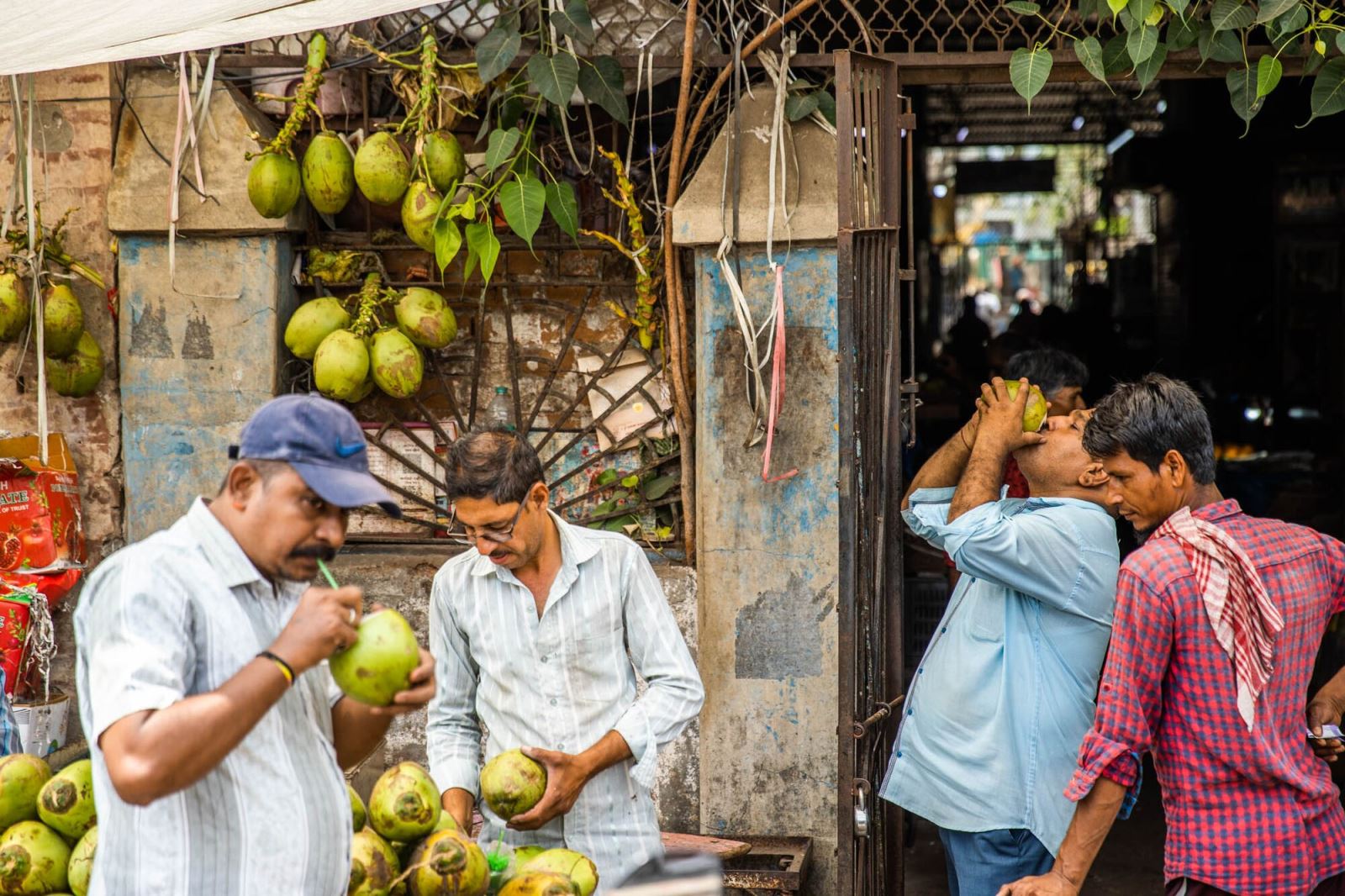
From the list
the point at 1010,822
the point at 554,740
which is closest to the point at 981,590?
the point at 1010,822

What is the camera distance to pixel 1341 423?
27.3 feet

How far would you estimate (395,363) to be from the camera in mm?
4324

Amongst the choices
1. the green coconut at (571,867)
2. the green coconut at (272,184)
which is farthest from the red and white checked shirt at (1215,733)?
the green coconut at (272,184)

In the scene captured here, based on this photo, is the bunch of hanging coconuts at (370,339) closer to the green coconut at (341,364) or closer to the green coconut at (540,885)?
the green coconut at (341,364)

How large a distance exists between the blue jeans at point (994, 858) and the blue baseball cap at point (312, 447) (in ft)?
6.98

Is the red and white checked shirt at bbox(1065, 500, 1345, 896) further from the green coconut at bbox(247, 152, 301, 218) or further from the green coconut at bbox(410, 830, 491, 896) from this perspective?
the green coconut at bbox(247, 152, 301, 218)

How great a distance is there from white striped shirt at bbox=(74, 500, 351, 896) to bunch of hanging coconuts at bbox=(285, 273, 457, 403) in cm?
240

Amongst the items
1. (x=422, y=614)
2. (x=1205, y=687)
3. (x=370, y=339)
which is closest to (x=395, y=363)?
(x=370, y=339)

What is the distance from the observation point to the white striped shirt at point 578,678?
114 inches

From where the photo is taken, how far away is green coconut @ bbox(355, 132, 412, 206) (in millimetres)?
4266

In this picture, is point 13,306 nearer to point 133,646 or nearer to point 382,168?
point 382,168

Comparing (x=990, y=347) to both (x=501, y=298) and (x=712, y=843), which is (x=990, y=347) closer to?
(x=501, y=298)

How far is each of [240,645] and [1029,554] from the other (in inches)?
79.7

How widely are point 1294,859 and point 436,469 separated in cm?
302
